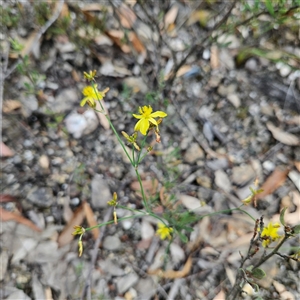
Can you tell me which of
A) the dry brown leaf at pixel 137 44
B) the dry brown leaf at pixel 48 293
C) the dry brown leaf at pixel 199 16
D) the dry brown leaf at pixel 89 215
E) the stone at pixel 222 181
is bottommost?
the dry brown leaf at pixel 48 293

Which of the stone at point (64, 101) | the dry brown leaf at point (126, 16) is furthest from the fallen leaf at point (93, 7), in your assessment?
the stone at point (64, 101)

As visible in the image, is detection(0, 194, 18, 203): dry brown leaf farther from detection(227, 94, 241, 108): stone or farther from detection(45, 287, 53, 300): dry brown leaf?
detection(227, 94, 241, 108): stone

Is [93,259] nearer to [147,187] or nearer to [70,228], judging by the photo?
[70,228]

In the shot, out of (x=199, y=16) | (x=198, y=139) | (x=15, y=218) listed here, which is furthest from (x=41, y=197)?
(x=199, y=16)

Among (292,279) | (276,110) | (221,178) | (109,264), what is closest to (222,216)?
(221,178)

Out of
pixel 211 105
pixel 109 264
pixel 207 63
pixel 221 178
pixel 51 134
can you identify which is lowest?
pixel 109 264

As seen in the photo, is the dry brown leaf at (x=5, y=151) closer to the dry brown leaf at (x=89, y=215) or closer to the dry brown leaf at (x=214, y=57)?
the dry brown leaf at (x=89, y=215)

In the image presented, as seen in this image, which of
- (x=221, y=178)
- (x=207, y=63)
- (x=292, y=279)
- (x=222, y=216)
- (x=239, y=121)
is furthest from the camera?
(x=207, y=63)

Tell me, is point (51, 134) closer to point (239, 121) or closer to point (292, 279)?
point (239, 121)
